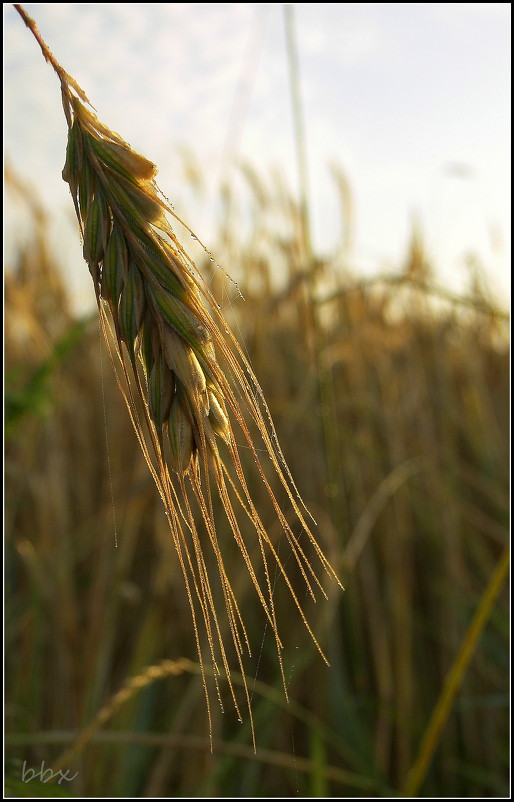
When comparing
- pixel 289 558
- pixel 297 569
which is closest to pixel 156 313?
pixel 289 558

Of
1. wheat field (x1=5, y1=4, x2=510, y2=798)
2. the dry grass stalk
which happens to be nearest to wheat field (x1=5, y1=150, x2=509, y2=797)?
wheat field (x1=5, y1=4, x2=510, y2=798)

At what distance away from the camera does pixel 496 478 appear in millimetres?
1592

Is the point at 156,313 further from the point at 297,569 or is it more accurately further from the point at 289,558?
Result: the point at 297,569

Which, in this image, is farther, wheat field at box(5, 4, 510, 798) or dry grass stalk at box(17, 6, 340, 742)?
wheat field at box(5, 4, 510, 798)

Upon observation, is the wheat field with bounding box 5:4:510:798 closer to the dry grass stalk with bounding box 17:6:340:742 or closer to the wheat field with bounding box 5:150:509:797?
the wheat field with bounding box 5:150:509:797

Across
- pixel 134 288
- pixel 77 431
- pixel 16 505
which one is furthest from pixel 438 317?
pixel 134 288

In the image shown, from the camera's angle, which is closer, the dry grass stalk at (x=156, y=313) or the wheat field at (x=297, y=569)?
the dry grass stalk at (x=156, y=313)

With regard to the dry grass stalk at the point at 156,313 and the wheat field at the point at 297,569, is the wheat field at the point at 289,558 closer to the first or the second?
the wheat field at the point at 297,569

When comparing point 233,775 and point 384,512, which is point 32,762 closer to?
point 233,775

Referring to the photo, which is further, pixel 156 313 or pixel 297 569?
pixel 297 569

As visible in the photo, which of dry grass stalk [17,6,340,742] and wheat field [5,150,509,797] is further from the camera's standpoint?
wheat field [5,150,509,797]

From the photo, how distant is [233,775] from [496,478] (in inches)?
32.6

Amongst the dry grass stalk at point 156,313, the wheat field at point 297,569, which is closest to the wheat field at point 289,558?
the wheat field at point 297,569

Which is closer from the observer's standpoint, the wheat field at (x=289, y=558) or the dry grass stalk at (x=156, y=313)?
the dry grass stalk at (x=156, y=313)
